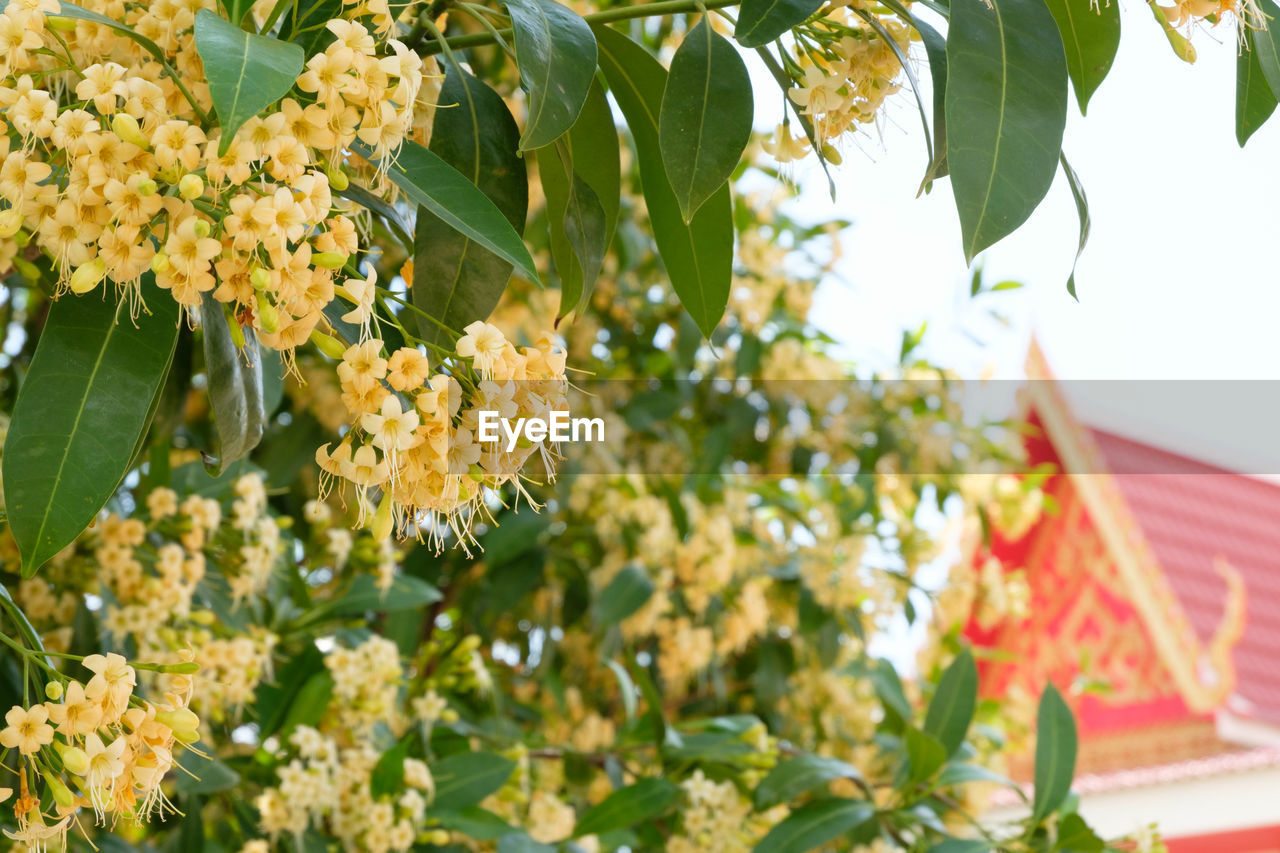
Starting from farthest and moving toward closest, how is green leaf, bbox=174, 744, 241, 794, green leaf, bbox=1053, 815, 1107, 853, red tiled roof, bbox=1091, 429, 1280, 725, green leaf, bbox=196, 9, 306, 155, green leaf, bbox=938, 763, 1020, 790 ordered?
1. red tiled roof, bbox=1091, 429, 1280, 725
2. green leaf, bbox=938, 763, 1020, 790
3. green leaf, bbox=1053, 815, 1107, 853
4. green leaf, bbox=174, 744, 241, 794
5. green leaf, bbox=196, 9, 306, 155

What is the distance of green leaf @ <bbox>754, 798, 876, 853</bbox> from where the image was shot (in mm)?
1485

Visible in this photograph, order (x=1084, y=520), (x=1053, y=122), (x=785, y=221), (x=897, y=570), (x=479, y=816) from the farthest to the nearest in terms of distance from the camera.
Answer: (x=1084, y=520)
(x=785, y=221)
(x=897, y=570)
(x=479, y=816)
(x=1053, y=122)

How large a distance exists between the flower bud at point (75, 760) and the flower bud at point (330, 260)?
1.06 ft

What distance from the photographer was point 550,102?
729 mm

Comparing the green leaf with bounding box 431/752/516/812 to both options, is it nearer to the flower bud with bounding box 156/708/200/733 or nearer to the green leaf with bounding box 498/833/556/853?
the green leaf with bounding box 498/833/556/853

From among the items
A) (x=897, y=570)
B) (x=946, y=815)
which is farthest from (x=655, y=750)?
(x=897, y=570)

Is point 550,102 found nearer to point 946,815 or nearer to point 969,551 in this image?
point 946,815

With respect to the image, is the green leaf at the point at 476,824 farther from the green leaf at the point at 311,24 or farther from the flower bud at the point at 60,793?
the green leaf at the point at 311,24

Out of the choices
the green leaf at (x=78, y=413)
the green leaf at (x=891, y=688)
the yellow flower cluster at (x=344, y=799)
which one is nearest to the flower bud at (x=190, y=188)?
the green leaf at (x=78, y=413)

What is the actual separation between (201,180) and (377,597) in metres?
1.10

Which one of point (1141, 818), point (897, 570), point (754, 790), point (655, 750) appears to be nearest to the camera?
point (754, 790)

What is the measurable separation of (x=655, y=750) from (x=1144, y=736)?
234 centimetres

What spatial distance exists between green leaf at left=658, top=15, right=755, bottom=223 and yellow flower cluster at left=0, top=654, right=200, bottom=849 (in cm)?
48

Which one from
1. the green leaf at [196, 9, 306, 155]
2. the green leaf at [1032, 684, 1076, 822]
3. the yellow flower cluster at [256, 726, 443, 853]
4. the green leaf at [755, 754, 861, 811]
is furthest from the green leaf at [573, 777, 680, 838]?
the green leaf at [196, 9, 306, 155]
